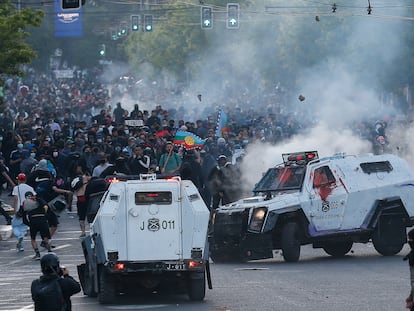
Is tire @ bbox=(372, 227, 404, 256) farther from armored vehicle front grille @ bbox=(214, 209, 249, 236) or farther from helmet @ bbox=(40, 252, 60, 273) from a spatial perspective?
Answer: helmet @ bbox=(40, 252, 60, 273)

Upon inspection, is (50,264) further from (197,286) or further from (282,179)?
(282,179)

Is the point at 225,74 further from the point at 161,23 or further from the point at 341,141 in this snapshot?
the point at 341,141

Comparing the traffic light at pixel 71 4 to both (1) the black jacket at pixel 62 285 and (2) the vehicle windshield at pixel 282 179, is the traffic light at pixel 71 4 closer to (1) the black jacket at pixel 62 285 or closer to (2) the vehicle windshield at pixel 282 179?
(2) the vehicle windshield at pixel 282 179

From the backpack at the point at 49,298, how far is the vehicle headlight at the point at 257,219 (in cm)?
1112

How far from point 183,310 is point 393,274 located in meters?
4.91

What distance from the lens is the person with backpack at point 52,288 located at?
40.3 ft

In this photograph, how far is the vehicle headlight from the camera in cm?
2331

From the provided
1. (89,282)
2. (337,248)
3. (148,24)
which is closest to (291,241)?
(337,248)

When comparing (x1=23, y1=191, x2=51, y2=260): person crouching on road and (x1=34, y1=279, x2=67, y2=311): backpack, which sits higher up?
(x1=34, y1=279, x2=67, y2=311): backpack

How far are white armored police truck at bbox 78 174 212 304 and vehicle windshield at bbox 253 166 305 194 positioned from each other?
5722 millimetres

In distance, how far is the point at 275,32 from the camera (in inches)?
3017

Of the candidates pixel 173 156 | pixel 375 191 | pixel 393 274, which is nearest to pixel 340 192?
pixel 375 191

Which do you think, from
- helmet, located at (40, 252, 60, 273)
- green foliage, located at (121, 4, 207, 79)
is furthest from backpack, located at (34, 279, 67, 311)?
green foliage, located at (121, 4, 207, 79)

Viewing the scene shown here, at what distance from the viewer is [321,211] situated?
23.7 metres
